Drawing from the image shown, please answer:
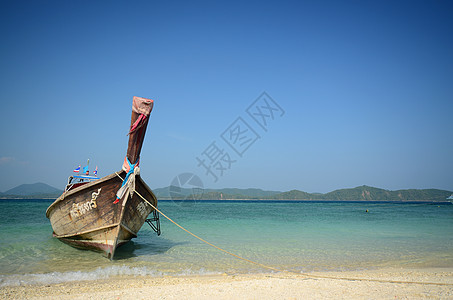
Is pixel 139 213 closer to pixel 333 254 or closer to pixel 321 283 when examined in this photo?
pixel 321 283

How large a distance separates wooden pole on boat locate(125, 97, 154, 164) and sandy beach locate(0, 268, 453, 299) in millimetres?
3481

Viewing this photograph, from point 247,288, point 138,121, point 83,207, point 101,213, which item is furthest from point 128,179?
point 247,288

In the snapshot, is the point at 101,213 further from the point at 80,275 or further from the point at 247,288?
the point at 247,288

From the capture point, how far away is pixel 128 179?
830 centimetres

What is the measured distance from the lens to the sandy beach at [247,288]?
17.4 feet

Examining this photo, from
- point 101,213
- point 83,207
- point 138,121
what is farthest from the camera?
point 83,207

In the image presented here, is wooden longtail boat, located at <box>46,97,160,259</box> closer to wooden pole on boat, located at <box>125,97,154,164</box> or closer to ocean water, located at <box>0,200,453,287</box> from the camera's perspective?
wooden pole on boat, located at <box>125,97,154,164</box>

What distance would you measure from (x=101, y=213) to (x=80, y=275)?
6.18 ft

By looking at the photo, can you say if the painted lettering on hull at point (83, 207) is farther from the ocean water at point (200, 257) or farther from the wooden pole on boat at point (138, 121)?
the wooden pole on boat at point (138, 121)

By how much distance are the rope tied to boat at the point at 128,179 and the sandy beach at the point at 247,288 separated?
2336mm

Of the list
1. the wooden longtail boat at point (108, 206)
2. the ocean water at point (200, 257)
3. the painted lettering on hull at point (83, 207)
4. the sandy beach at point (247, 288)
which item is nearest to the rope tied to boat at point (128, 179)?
the wooden longtail boat at point (108, 206)

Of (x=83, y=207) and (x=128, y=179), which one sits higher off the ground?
(x=128, y=179)

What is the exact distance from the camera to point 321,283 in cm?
611

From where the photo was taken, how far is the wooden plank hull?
8445 mm
